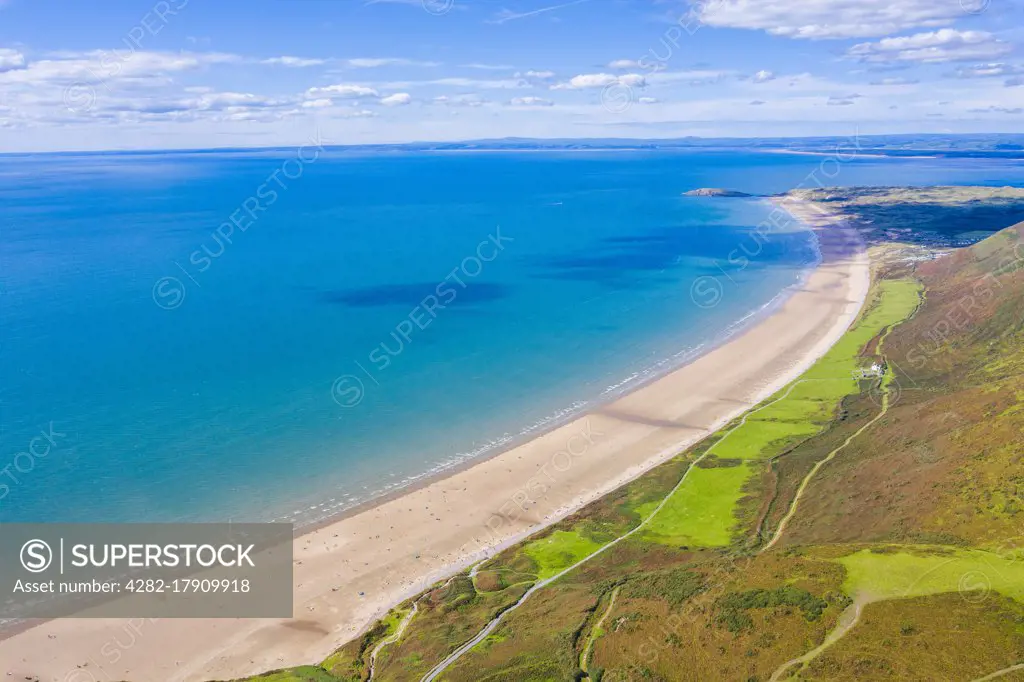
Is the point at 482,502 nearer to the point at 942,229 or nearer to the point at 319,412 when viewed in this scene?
the point at 319,412

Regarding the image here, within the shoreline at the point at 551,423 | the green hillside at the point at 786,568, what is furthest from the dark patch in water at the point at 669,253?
the green hillside at the point at 786,568

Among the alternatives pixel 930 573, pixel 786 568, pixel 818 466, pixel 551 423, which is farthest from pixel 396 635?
pixel 818 466

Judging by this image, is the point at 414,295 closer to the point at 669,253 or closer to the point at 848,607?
the point at 669,253

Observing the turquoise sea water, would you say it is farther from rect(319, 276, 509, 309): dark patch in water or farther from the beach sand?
the beach sand

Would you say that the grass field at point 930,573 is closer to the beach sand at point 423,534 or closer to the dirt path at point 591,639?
the dirt path at point 591,639

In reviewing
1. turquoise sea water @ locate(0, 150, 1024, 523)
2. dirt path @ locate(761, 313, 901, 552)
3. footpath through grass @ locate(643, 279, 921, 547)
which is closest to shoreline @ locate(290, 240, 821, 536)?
turquoise sea water @ locate(0, 150, 1024, 523)

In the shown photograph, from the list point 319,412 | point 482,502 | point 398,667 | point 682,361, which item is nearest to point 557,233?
point 682,361
